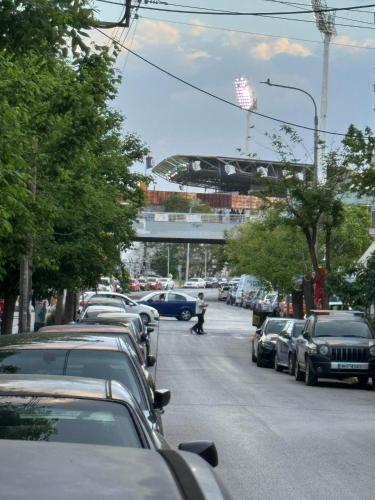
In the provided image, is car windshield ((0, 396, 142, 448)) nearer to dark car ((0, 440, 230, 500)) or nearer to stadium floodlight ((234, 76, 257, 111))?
dark car ((0, 440, 230, 500))

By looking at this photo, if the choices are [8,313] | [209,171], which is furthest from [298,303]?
[209,171]

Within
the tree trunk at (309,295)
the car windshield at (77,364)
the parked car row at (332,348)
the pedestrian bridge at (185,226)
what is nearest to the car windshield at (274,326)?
the parked car row at (332,348)

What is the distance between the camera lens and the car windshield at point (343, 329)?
26469 mm

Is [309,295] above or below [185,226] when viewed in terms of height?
below

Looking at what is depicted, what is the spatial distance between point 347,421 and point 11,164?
24.2 feet

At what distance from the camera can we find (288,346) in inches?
1176

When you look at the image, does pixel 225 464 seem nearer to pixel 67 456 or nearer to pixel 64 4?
pixel 64 4

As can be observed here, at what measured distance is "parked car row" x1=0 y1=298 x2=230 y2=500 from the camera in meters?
3.05

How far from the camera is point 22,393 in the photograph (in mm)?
5441

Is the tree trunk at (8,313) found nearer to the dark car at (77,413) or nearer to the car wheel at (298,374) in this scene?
the car wheel at (298,374)

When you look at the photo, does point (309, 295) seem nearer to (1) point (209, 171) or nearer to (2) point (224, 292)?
(2) point (224, 292)

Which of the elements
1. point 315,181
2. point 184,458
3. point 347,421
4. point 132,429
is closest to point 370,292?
point 315,181

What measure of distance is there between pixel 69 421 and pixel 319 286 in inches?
1372

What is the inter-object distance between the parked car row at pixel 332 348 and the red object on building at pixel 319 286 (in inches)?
354
